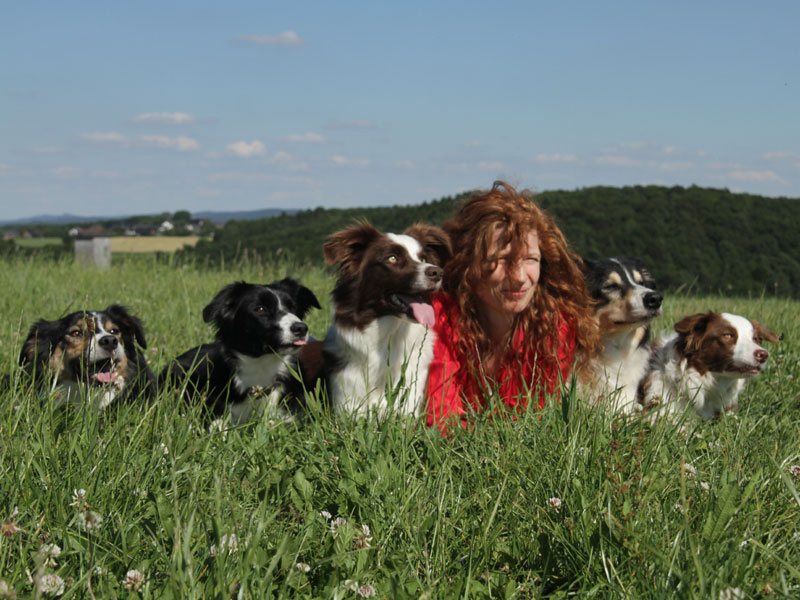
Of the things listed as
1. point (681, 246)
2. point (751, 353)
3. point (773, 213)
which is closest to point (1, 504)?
point (751, 353)

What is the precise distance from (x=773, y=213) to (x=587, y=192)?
11.1 m

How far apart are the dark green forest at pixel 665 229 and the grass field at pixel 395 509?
77.8 ft

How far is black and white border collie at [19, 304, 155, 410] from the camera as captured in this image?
4148 mm

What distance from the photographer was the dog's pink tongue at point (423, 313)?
420 centimetres

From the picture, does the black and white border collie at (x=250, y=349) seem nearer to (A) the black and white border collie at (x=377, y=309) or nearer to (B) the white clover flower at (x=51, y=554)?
(A) the black and white border collie at (x=377, y=309)

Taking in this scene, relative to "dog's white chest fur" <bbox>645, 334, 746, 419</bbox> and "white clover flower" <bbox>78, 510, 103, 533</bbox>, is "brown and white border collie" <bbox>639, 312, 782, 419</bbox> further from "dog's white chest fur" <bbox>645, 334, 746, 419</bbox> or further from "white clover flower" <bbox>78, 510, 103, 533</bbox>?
"white clover flower" <bbox>78, 510, 103, 533</bbox>

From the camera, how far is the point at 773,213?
133 feet

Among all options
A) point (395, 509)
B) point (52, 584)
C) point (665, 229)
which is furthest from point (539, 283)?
point (665, 229)

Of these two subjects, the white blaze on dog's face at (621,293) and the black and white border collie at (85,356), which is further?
the white blaze on dog's face at (621,293)

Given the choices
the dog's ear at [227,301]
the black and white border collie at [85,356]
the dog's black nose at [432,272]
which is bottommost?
the black and white border collie at [85,356]

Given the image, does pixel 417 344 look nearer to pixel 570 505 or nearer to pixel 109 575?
pixel 570 505

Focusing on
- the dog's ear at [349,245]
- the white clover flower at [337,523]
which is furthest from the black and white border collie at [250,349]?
the white clover flower at [337,523]

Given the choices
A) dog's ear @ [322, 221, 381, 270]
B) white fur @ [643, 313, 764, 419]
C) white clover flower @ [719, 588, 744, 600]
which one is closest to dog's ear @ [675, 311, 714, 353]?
white fur @ [643, 313, 764, 419]

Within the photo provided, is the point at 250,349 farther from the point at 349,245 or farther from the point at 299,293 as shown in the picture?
the point at 349,245
